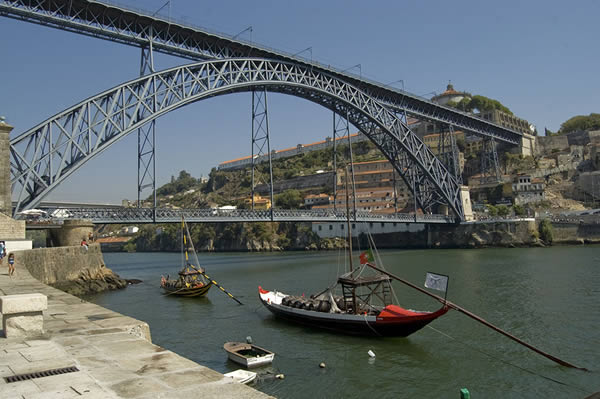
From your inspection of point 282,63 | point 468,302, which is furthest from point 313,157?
point 468,302

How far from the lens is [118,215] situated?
3609 cm

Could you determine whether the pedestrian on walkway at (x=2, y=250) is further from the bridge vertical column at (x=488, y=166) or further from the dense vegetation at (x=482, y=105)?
the dense vegetation at (x=482, y=105)

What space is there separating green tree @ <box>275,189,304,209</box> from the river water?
70029mm

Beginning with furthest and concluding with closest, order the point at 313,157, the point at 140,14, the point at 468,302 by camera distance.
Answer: the point at 313,157 → the point at 140,14 → the point at 468,302

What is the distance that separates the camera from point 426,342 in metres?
16.7

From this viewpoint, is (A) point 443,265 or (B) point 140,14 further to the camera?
(A) point 443,265

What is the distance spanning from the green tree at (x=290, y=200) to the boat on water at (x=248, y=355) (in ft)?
283

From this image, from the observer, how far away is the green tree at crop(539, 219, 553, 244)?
6300cm

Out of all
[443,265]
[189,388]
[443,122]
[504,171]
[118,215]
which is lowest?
[443,265]

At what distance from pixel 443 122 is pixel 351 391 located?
63.1 m

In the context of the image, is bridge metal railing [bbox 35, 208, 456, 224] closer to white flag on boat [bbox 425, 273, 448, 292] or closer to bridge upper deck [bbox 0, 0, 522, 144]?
bridge upper deck [bbox 0, 0, 522, 144]

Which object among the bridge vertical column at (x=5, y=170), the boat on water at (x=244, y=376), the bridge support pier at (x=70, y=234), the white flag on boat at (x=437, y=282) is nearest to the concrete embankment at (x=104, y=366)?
the boat on water at (x=244, y=376)

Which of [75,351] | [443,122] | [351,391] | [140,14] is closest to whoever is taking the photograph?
[75,351]

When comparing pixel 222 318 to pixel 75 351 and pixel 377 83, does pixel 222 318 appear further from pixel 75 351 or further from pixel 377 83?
pixel 377 83
